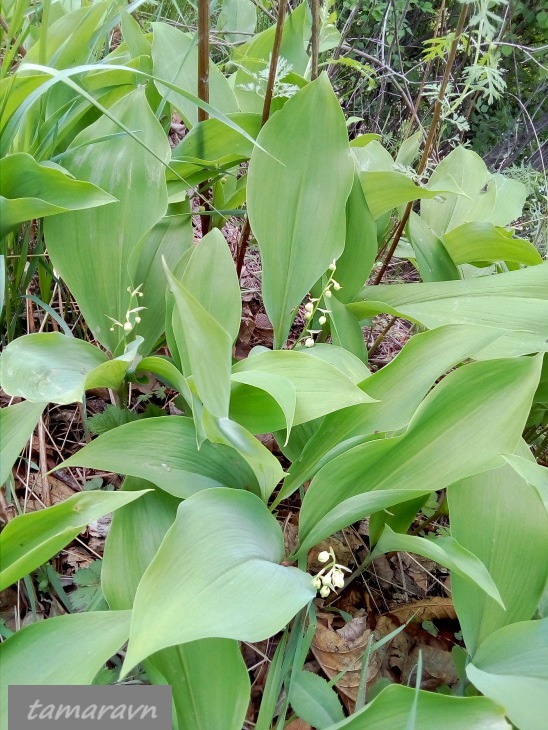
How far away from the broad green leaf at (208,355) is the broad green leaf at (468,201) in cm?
95

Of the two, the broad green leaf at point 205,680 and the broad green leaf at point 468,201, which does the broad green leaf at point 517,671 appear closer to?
the broad green leaf at point 205,680

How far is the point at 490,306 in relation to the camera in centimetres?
97

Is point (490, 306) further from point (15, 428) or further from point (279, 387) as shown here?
point (15, 428)

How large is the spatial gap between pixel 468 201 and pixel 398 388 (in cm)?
79

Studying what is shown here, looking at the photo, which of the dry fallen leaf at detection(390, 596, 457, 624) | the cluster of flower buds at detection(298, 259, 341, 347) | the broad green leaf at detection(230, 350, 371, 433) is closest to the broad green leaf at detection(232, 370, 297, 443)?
the broad green leaf at detection(230, 350, 371, 433)

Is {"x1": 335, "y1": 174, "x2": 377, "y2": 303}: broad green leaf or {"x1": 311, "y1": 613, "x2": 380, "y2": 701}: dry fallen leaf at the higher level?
{"x1": 335, "y1": 174, "x2": 377, "y2": 303}: broad green leaf

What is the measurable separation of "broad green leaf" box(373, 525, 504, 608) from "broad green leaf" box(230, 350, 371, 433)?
0.64 ft

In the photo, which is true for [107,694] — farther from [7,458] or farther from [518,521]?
[518,521]

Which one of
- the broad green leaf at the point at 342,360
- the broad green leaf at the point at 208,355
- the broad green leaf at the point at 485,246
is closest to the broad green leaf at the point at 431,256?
the broad green leaf at the point at 485,246

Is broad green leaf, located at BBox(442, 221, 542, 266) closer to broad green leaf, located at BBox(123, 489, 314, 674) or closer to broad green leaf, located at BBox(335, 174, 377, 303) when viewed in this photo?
broad green leaf, located at BBox(335, 174, 377, 303)

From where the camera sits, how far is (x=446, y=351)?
0.78m

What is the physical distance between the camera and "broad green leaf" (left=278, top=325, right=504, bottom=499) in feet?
2.51

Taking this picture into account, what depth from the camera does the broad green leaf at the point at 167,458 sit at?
28.6 inches

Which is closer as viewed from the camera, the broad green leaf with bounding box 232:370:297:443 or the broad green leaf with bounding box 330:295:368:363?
the broad green leaf with bounding box 232:370:297:443
